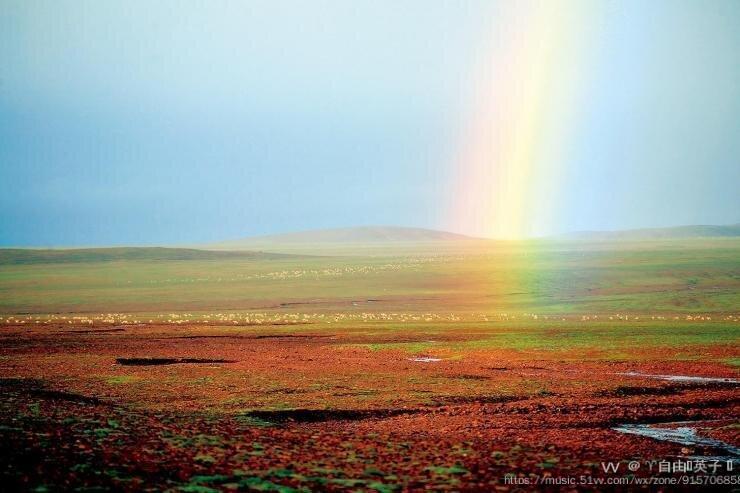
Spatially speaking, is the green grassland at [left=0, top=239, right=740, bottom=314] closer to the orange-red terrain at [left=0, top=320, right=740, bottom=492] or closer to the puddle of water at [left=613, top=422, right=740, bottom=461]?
the orange-red terrain at [left=0, top=320, right=740, bottom=492]

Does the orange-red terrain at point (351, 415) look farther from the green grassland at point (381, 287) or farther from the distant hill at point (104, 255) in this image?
the distant hill at point (104, 255)

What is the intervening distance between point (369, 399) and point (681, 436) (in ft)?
30.7

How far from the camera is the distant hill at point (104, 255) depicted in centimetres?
15750

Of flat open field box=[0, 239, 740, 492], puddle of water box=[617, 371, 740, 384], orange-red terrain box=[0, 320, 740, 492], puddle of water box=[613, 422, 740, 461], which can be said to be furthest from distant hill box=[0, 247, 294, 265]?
puddle of water box=[613, 422, 740, 461]

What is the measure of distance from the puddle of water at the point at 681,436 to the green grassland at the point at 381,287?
52.7 metres

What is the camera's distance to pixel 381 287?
329ft

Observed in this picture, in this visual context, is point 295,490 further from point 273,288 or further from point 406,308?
point 273,288

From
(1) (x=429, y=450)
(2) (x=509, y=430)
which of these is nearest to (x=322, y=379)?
(2) (x=509, y=430)

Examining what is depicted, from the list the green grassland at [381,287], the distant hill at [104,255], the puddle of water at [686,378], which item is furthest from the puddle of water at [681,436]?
the distant hill at [104,255]

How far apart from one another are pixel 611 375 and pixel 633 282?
72.4 m

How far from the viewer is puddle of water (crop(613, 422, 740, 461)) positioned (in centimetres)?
1505

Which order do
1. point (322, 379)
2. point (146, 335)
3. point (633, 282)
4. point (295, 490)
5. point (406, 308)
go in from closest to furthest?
point (295, 490), point (322, 379), point (146, 335), point (406, 308), point (633, 282)

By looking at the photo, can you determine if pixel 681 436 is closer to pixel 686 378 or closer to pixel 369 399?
pixel 369 399

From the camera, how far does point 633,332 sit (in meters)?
46.1
